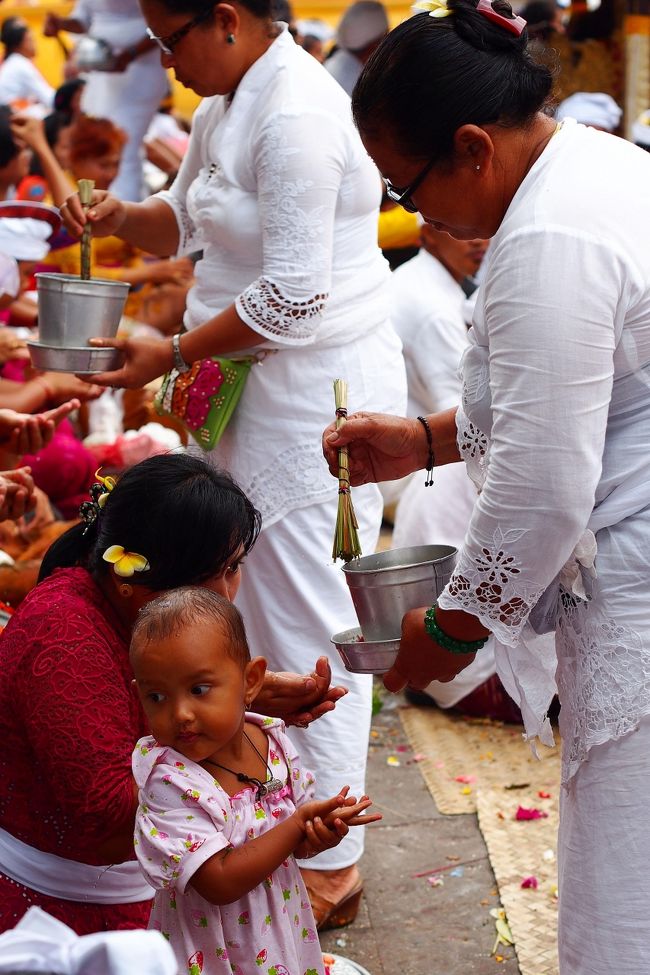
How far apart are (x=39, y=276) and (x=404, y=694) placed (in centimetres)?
233

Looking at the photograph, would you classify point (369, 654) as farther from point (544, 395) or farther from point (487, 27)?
point (487, 27)

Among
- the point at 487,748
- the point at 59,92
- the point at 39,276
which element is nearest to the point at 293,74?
the point at 39,276

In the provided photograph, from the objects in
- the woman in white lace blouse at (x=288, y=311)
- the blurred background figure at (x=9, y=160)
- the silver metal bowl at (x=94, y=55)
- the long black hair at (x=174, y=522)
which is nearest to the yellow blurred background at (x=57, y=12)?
the silver metal bowl at (x=94, y=55)

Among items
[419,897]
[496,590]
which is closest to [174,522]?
[496,590]

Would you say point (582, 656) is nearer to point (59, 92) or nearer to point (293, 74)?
point (293, 74)

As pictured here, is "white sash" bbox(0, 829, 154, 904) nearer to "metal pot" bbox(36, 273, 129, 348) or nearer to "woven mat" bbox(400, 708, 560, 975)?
"woven mat" bbox(400, 708, 560, 975)

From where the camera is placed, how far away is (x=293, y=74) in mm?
2814

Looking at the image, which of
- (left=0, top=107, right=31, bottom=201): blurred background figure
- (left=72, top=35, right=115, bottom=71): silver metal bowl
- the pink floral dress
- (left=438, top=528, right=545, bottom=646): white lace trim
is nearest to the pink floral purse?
the pink floral dress

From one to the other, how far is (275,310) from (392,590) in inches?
40.5

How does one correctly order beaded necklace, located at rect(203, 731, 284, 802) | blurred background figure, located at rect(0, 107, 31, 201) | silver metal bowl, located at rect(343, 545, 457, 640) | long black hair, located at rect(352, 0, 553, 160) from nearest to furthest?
long black hair, located at rect(352, 0, 553, 160)
beaded necklace, located at rect(203, 731, 284, 802)
silver metal bowl, located at rect(343, 545, 457, 640)
blurred background figure, located at rect(0, 107, 31, 201)

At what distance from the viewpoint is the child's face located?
175 cm

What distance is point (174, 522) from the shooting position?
202 centimetres

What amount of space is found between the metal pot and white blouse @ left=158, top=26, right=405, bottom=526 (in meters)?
0.24

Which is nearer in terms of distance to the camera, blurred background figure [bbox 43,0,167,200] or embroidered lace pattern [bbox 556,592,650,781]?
embroidered lace pattern [bbox 556,592,650,781]
